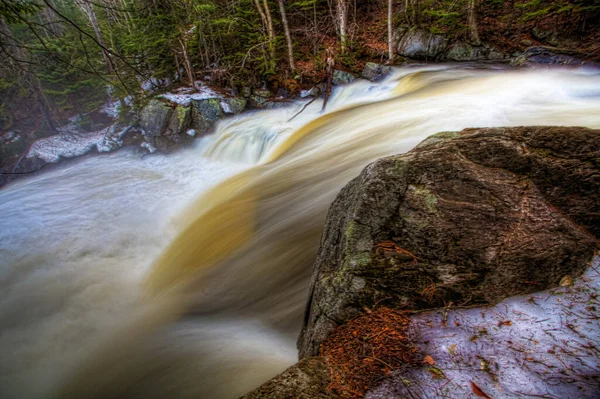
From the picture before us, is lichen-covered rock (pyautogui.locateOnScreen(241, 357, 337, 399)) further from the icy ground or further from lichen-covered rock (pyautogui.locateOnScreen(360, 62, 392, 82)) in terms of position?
lichen-covered rock (pyautogui.locateOnScreen(360, 62, 392, 82))

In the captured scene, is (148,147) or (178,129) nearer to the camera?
(178,129)

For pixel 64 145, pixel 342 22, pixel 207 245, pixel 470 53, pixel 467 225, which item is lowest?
pixel 207 245

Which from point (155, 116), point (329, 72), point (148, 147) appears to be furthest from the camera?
point (148, 147)

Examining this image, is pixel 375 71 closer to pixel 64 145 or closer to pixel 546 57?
pixel 546 57

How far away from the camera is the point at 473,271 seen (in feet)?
6.03

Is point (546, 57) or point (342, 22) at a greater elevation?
point (342, 22)

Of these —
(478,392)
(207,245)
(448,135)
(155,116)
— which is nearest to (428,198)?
(448,135)

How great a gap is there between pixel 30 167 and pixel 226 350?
15.5 metres

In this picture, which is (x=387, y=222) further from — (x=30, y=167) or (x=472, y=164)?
(x=30, y=167)

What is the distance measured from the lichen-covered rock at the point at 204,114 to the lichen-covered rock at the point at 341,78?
4.48 meters

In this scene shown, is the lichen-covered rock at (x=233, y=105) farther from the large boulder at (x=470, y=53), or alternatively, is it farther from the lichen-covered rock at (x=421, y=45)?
the large boulder at (x=470, y=53)

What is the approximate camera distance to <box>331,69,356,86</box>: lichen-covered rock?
10.1m

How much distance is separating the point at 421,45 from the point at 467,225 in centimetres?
1031

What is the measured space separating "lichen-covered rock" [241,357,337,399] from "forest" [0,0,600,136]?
8128mm
